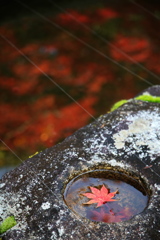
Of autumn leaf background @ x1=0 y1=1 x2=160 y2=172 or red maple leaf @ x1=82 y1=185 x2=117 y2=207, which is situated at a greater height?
autumn leaf background @ x1=0 y1=1 x2=160 y2=172

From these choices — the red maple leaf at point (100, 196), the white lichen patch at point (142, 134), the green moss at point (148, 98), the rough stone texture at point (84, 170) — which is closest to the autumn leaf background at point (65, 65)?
the green moss at point (148, 98)

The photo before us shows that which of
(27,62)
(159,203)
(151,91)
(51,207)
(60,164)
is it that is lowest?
(159,203)

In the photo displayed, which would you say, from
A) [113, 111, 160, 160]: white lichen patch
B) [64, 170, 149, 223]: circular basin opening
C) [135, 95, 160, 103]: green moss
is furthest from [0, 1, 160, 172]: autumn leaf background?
[64, 170, 149, 223]: circular basin opening

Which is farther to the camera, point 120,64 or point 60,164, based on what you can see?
point 120,64

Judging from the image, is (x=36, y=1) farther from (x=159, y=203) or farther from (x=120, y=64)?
(x=159, y=203)

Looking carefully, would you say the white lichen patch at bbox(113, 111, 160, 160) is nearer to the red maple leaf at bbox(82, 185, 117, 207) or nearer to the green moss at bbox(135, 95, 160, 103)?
the green moss at bbox(135, 95, 160, 103)

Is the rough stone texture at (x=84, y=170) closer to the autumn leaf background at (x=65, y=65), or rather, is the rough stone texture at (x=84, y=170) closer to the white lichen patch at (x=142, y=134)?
the white lichen patch at (x=142, y=134)

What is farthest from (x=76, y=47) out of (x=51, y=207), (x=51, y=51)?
(x=51, y=207)
